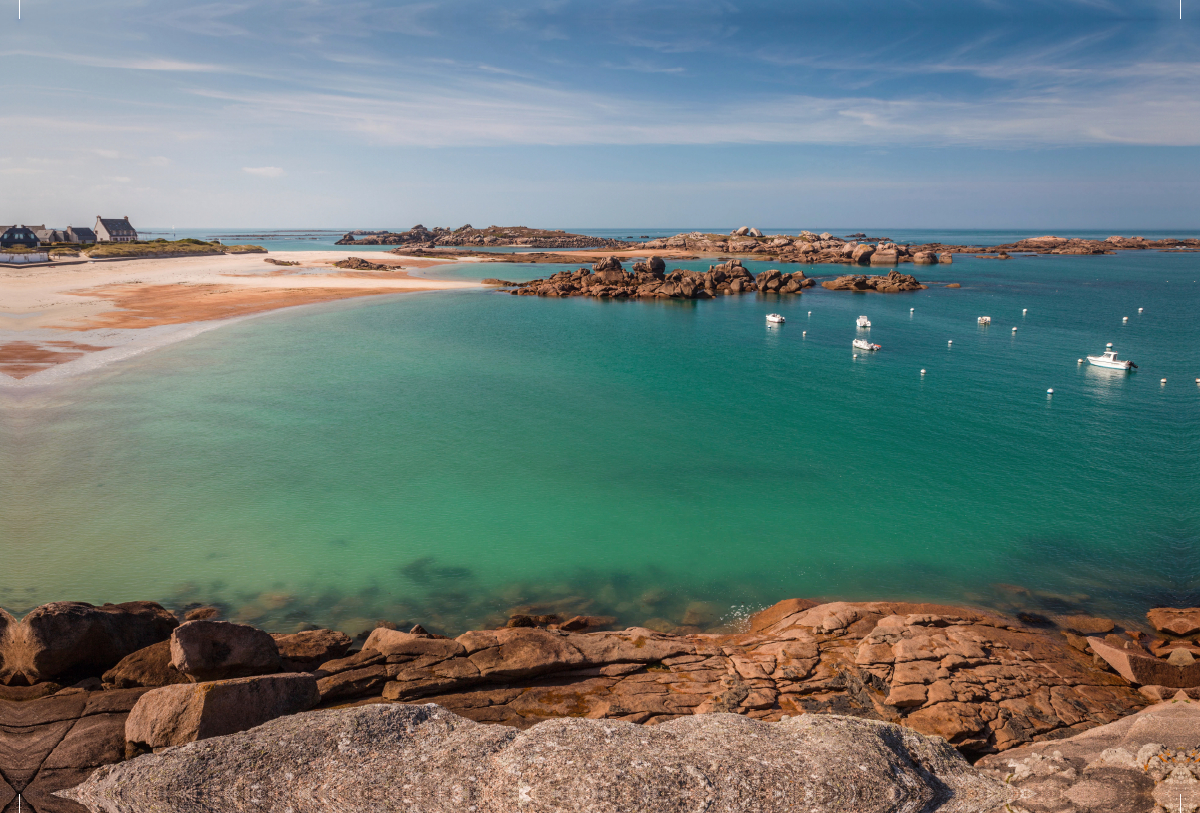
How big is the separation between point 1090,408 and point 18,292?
313 feet

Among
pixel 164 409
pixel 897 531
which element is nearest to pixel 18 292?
pixel 164 409

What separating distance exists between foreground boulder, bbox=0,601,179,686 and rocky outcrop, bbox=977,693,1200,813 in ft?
51.0

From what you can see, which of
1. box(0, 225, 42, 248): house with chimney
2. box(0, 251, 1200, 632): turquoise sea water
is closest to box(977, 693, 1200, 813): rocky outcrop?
box(0, 251, 1200, 632): turquoise sea water

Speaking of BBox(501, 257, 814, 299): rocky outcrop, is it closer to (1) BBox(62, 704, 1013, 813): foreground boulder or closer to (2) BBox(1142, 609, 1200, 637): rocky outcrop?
(2) BBox(1142, 609, 1200, 637): rocky outcrop

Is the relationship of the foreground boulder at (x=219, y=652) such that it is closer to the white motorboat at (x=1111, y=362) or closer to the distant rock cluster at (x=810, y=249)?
the white motorboat at (x=1111, y=362)

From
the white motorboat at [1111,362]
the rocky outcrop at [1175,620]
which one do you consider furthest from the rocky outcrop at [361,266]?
the rocky outcrop at [1175,620]

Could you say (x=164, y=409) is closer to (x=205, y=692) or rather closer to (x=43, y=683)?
(x=43, y=683)

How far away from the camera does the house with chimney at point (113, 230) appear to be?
126 m

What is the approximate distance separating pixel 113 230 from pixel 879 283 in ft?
Result: 502

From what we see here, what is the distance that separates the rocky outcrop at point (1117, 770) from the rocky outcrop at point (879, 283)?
91.8 m

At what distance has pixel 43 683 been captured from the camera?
35.1ft

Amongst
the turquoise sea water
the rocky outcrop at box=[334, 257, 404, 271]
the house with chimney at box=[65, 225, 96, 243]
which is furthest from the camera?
the house with chimney at box=[65, 225, 96, 243]

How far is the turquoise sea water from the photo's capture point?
61.1 feet

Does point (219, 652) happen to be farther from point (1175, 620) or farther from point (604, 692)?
point (1175, 620)
